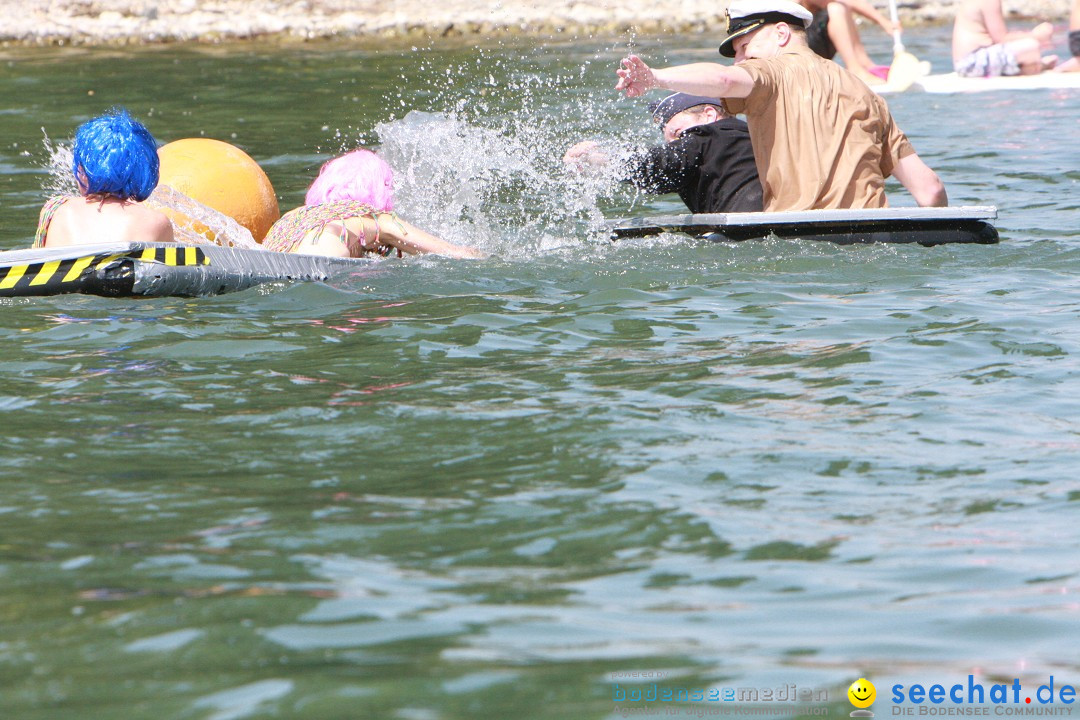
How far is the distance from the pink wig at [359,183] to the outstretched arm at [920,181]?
2.68 m

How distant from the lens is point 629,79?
18.9 feet

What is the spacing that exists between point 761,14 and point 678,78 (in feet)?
3.75

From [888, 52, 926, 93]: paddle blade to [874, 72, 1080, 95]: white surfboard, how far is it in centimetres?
5

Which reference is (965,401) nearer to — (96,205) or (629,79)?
(629,79)

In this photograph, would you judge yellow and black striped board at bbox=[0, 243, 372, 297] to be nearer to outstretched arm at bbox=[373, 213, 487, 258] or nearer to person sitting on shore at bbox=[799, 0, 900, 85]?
outstretched arm at bbox=[373, 213, 487, 258]

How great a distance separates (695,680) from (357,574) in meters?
0.90

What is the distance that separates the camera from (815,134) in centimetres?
677

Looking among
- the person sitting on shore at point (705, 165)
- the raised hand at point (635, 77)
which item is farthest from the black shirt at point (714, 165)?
the raised hand at point (635, 77)

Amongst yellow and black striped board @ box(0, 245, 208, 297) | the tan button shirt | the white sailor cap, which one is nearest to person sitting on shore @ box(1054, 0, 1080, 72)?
the tan button shirt

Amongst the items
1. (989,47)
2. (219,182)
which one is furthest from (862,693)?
(989,47)

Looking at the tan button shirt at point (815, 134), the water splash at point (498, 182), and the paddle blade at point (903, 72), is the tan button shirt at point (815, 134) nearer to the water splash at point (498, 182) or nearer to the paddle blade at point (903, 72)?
the water splash at point (498, 182)

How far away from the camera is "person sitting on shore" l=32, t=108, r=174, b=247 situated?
603 cm

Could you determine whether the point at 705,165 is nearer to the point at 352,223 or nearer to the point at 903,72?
the point at 352,223

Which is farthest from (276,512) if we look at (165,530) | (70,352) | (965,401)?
(965,401)
